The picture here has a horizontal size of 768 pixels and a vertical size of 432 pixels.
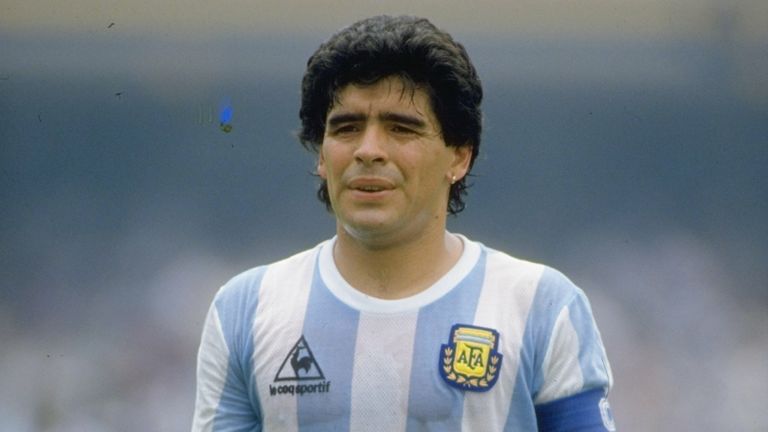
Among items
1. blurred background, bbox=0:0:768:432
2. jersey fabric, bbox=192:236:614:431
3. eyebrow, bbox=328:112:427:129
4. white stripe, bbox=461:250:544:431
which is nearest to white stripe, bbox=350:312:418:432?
jersey fabric, bbox=192:236:614:431

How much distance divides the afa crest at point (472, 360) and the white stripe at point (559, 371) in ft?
0.27

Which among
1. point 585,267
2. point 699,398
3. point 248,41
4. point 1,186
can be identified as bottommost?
point 699,398

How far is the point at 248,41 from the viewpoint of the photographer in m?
2.95

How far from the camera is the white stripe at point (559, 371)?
200cm

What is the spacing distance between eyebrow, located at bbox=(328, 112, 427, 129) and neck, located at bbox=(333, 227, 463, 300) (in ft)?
0.64

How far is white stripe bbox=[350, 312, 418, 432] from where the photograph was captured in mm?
1990

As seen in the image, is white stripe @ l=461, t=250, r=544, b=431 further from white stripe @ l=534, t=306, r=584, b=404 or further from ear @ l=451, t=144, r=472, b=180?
ear @ l=451, t=144, r=472, b=180

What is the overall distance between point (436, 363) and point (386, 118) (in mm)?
405

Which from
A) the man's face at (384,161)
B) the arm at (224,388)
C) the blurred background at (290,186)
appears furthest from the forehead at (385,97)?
the blurred background at (290,186)

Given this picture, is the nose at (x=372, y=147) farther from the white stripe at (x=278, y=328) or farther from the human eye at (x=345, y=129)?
the white stripe at (x=278, y=328)

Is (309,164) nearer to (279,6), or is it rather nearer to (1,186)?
(279,6)

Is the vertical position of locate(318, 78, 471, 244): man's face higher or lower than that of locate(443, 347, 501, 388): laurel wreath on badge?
higher

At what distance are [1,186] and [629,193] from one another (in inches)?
58.9

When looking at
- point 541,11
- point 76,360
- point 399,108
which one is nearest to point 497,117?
point 541,11
